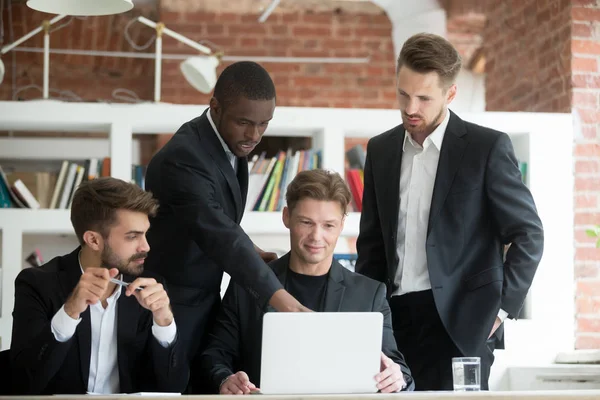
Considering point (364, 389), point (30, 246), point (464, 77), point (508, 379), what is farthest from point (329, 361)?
point (464, 77)

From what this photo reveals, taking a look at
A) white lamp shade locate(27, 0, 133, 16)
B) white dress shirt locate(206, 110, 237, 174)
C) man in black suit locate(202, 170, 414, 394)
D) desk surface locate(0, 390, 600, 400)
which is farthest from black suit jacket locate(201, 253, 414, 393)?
white lamp shade locate(27, 0, 133, 16)

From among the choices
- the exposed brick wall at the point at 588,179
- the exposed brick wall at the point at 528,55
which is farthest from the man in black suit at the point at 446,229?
the exposed brick wall at the point at 528,55

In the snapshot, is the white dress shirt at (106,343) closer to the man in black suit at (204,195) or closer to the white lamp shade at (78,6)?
the man in black suit at (204,195)

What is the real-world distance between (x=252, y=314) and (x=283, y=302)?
24 centimetres

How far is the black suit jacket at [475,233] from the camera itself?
2.63 meters

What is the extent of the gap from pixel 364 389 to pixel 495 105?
398 cm

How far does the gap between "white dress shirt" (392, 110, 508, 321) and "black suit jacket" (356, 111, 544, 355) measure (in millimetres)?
20

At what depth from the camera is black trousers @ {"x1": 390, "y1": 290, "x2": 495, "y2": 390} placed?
105 inches

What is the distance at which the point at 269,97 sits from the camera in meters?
2.64

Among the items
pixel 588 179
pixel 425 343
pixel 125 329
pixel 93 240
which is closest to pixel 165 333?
pixel 125 329

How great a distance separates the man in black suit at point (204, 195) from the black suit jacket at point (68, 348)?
0.50 ft

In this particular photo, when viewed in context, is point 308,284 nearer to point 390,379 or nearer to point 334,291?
point 334,291

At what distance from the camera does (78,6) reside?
112 inches

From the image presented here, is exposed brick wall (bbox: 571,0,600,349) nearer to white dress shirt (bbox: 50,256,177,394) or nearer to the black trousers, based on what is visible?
the black trousers
